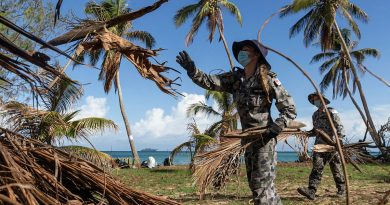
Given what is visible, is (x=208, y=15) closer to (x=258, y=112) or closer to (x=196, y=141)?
(x=196, y=141)

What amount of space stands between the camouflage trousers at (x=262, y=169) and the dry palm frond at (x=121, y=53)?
6.90ft

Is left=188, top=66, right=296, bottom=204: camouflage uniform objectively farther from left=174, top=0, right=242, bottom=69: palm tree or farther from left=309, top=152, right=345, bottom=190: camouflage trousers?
left=174, top=0, right=242, bottom=69: palm tree

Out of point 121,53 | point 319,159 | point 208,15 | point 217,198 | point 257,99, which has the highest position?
point 208,15

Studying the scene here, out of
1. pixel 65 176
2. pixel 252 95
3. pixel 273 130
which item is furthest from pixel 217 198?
pixel 65 176

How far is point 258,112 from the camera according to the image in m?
4.19

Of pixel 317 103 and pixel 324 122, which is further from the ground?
pixel 317 103

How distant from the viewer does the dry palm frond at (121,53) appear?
6.47 feet

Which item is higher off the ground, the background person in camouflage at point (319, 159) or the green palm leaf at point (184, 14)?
the green palm leaf at point (184, 14)

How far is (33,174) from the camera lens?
5.04ft

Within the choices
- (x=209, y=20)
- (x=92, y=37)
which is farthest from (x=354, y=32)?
(x=92, y=37)

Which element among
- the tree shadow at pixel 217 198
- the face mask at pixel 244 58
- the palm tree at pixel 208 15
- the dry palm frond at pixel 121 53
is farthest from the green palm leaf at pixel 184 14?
the dry palm frond at pixel 121 53

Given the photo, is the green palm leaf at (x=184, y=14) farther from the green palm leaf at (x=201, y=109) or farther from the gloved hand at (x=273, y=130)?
the gloved hand at (x=273, y=130)

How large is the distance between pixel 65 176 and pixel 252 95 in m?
2.66

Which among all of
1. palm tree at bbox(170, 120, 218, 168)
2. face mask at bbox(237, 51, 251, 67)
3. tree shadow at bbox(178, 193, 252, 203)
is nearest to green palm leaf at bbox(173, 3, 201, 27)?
palm tree at bbox(170, 120, 218, 168)
